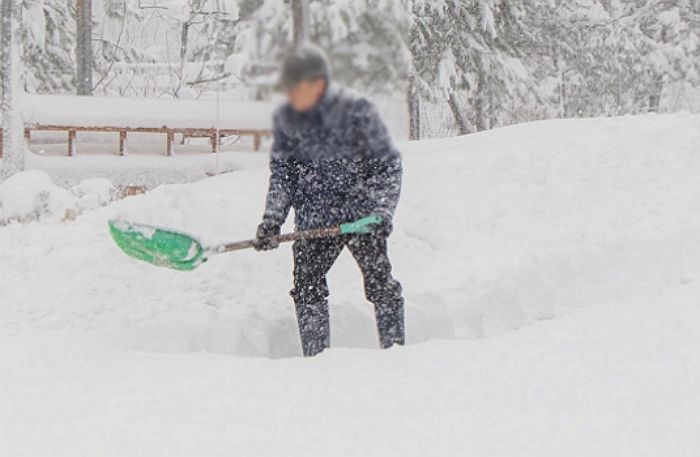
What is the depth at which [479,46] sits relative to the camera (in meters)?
6.23

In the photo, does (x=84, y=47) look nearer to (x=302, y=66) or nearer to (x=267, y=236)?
(x=267, y=236)

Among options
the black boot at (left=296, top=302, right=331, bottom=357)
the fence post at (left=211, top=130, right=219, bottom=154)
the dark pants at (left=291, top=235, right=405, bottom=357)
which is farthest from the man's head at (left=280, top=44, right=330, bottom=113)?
the black boot at (left=296, top=302, right=331, bottom=357)

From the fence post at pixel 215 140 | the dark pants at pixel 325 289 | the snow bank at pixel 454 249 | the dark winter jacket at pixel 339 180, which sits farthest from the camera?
the snow bank at pixel 454 249

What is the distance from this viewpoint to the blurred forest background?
2174 millimetres

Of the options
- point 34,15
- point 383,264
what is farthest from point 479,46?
point 34,15

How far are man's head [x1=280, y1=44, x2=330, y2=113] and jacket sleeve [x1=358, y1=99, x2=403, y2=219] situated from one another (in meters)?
0.61

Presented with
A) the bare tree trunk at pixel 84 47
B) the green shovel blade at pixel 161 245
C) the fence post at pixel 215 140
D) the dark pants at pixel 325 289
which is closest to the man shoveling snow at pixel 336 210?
the dark pants at pixel 325 289

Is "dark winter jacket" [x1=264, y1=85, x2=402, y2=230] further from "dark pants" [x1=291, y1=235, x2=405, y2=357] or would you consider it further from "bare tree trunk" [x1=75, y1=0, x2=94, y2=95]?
"bare tree trunk" [x1=75, y1=0, x2=94, y2=95]

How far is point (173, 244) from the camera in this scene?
3.91 metres

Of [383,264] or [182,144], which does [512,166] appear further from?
[383,264]

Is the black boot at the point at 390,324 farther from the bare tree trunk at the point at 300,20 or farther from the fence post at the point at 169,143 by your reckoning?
the fence post at the point at 169,143

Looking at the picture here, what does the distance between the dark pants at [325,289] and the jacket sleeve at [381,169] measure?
25 centimetres

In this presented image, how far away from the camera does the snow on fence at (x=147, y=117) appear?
219 centimetres

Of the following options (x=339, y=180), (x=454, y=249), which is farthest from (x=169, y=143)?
(x=339, y=180)
